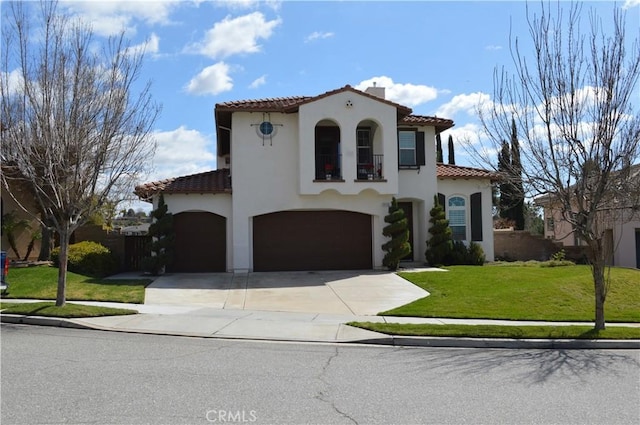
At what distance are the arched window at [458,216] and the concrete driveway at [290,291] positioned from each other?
4917 mm

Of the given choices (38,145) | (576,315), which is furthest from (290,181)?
(576,315)

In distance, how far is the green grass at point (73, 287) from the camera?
14219 millimetres

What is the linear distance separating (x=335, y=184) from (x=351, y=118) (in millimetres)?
2482

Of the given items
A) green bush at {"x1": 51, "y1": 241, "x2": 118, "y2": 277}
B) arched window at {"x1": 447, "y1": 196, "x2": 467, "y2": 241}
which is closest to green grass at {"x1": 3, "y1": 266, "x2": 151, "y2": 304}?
green bush at {"x1": 51, "y1": 241, "x2": 118, "y2": 277}

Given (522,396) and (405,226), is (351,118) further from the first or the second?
(522,396)

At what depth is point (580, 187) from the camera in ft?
33.0

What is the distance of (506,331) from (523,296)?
12.9 feet

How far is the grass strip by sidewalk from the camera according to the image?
999 cm

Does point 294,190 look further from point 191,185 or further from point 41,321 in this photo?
point 41,321

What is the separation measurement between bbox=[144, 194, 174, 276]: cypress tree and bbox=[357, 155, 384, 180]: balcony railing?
7.11m

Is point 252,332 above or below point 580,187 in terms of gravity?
below

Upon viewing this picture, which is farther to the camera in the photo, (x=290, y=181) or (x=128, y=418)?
(x=290, y=181)

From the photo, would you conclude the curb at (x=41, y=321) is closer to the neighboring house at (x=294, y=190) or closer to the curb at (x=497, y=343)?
the curb at (x=497, y=343)

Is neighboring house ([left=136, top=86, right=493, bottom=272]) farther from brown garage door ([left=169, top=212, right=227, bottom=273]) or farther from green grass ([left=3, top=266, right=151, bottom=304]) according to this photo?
green grass ([left=3, top=266, right=151, bottom=304])
